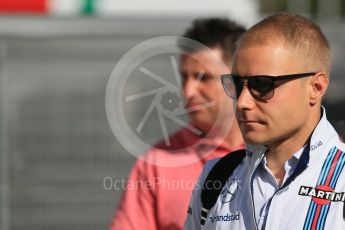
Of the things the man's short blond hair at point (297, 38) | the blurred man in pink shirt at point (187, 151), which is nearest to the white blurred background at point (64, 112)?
the blurred man in pink shirt at point (187, 151)

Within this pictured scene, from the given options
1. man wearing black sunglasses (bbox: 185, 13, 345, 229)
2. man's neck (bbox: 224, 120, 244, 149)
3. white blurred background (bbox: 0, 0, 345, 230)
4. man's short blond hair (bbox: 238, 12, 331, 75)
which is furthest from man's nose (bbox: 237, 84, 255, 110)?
white blurred background (bbox: 0, 0, 345, 230)

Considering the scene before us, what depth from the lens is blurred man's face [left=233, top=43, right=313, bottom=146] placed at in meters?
3.26

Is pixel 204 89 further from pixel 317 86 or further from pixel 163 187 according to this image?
pixel 317 86

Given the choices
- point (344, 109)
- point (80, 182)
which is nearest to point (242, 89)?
point (344, 109)

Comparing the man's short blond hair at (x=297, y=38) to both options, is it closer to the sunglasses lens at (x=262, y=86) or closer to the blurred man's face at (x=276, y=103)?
the blurred man's face at (x=276, y=103)

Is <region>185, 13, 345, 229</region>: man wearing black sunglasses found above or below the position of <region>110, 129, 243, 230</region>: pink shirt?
above

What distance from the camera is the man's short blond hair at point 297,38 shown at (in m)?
3.29

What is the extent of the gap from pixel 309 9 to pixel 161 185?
11881mm

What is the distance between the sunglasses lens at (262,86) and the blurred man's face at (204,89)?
4.72ft

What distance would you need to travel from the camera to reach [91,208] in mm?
7688

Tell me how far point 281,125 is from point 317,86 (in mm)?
201

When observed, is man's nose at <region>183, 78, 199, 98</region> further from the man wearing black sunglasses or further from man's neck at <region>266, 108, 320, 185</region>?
man's neck at <region>266, 108, 320, 185</region>

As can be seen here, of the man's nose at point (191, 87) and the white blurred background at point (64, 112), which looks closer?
the man's nose at point (191, 87)

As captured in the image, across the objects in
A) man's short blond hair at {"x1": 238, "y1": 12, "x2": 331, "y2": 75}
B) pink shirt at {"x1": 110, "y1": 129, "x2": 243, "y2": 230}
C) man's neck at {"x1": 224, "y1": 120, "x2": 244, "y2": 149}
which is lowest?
pink shirt at {"x1": 110, "y1": 129, "x2": 243, "y2": 230}
